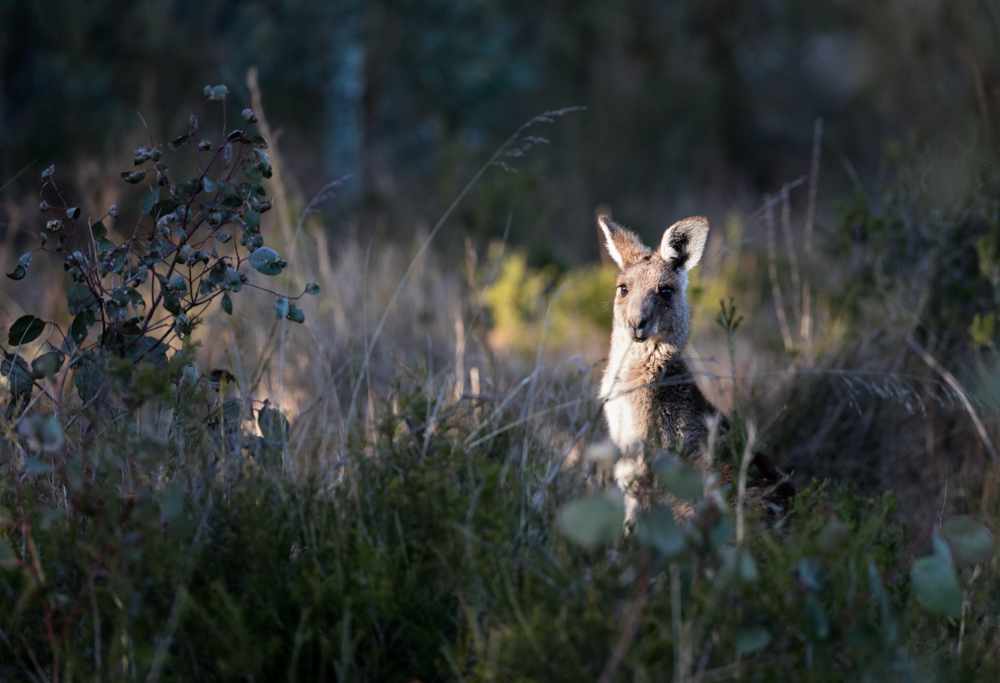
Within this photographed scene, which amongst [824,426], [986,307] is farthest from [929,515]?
[986,307]

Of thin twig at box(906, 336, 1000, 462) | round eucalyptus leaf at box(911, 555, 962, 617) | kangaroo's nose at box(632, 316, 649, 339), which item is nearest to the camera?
round eucalyptus leaf at box(911, 555, 962, 617)

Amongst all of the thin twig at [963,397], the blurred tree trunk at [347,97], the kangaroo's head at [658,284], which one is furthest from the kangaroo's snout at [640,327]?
the blurred tree trunk at [347,97]

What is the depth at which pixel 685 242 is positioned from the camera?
3465 millimetres

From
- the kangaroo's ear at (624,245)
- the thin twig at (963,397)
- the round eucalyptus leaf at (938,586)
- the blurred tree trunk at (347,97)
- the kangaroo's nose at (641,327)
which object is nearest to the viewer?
the round eucalyptus leaf at (938,586)

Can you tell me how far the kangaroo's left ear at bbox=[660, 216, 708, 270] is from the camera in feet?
11.0

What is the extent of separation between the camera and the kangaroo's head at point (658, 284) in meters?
3.38

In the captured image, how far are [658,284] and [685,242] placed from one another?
21cm

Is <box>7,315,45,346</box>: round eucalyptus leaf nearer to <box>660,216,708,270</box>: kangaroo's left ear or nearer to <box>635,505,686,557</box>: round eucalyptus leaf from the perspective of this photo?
<box>635,505,686,557</box>: round eucalyptus leaf

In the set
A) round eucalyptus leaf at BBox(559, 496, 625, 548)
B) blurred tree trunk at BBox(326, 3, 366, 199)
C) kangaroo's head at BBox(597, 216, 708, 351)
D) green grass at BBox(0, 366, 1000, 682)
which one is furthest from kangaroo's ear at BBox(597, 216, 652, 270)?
blurred tree trunk at BBox(326, 3, 366, 199)

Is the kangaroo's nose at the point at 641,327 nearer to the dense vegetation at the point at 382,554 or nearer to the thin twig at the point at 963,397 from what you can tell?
the dense vegetation at the point at 382,554

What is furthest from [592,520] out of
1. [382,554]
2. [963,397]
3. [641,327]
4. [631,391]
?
[641,327]

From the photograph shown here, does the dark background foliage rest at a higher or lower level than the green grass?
higher

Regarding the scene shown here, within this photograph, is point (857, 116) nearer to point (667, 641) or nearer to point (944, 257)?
point (944, 257)

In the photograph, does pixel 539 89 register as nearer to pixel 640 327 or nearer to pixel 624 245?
pixel 624 245
